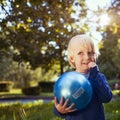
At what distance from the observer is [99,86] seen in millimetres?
3352

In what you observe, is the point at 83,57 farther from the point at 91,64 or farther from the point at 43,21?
the point at 43,21

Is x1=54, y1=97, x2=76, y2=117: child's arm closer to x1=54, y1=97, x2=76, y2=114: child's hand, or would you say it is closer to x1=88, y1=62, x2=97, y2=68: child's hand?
x1=54, y1=97, x2=76, y2=114: child's hand

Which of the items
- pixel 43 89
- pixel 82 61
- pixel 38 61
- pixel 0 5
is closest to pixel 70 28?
pixel 0 5

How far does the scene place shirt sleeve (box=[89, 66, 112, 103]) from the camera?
11.0 ft

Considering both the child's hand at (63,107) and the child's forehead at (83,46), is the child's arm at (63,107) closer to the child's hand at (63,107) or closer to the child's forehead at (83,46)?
the child's hand at (63,107)

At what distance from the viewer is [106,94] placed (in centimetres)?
335

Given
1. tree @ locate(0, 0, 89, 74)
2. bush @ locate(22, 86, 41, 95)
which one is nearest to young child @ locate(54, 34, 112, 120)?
tree @ locate(0, 0, 89, 74)

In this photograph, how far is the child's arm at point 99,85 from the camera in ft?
11.0

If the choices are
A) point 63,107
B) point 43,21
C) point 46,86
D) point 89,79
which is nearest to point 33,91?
point 46,86

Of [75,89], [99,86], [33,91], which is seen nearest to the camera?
[75,89]

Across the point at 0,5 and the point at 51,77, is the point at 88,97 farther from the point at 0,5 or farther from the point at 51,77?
the point at 51,77

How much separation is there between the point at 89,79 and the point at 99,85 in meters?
0.11

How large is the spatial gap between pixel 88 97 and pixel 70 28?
1155 cm

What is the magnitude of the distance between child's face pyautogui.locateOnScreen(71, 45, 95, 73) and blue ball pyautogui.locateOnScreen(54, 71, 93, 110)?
150 mm
